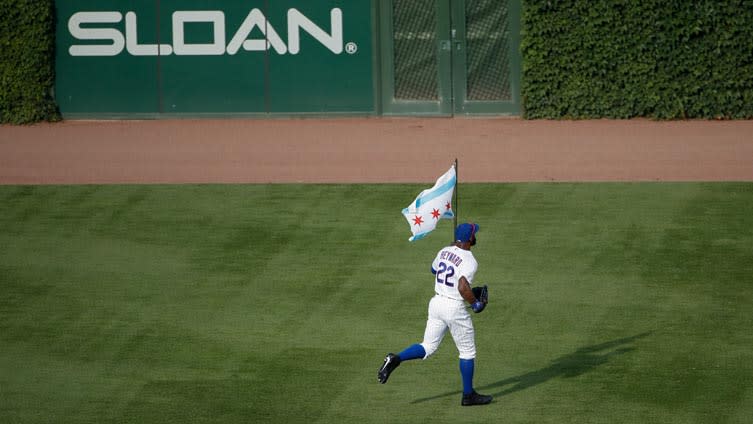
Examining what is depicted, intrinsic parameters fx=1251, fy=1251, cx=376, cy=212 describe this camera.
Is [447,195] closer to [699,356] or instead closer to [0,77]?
[699,356]

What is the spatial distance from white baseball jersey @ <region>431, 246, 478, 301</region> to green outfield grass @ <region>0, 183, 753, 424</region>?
3.93 ft

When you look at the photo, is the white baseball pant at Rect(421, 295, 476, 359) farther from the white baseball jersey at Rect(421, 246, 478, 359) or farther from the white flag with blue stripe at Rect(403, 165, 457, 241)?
the white flag with blue stripe at Rect(403, 165, 457, 241)

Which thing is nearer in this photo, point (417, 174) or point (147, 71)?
point (417, 174)

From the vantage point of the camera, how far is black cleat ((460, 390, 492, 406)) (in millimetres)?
11562

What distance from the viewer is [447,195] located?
12.3 meters

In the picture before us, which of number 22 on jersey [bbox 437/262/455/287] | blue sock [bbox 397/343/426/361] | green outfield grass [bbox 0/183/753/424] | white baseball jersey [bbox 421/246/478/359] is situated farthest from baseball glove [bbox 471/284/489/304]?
green outfield grass [bbox 0/183/753/424]

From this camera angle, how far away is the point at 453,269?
1111 cm

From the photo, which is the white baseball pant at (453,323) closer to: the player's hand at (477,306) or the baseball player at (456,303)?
the baseball player at (456,303)

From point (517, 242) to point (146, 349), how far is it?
5486 millimetres

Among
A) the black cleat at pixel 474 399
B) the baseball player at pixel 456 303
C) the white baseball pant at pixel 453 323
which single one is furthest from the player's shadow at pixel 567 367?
the white baseball pant at pixel 453 323

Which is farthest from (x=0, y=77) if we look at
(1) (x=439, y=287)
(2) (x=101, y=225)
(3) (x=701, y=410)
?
(3) (x=701, y=410)

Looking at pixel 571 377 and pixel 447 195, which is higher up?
pixel 447 195

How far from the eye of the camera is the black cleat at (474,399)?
11562 mm

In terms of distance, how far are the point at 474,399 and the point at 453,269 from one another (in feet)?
4.39
